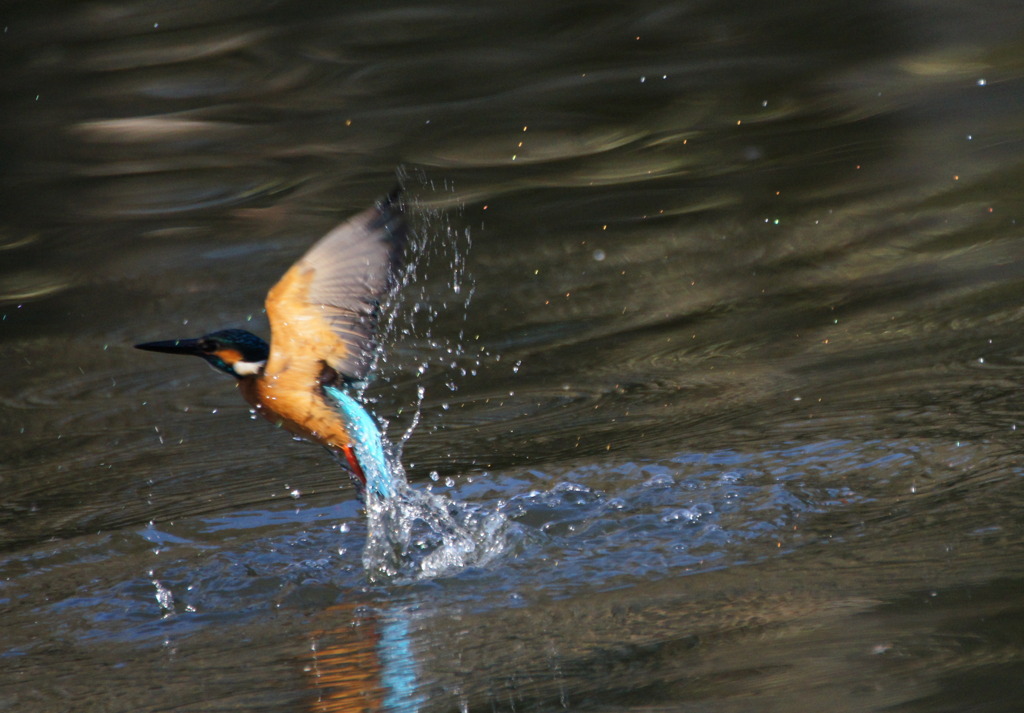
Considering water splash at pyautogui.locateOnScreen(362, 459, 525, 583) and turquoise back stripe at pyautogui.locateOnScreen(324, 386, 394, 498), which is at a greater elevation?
turquoise back stripe at pyautogui.locateOnScreen(324, 386, 394, 498)

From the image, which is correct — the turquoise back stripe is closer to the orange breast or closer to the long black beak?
the orange breast

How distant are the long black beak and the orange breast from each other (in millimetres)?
128

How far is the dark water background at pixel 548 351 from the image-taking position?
7.29 ft

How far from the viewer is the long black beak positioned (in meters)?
2.62

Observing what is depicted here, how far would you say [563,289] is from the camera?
4.45 m

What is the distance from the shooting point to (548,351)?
161 inches

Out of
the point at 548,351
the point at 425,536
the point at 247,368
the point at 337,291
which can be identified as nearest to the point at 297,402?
the point at 247,368

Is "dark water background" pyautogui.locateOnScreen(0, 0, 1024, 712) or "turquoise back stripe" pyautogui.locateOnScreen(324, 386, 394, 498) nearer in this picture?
"dark water background" pyautogui.locateOnScreen(0, 0, 1024, 712)

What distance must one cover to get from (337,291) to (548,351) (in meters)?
1.45

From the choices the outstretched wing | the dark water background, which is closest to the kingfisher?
the outstretched wing

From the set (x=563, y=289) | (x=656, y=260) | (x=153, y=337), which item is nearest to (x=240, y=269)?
(x=153, y=337)

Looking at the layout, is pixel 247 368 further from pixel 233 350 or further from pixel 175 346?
pixel 175 346

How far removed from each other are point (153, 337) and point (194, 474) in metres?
1.00

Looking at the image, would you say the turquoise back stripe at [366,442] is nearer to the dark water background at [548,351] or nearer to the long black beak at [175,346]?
the dark water background at [548,351]
